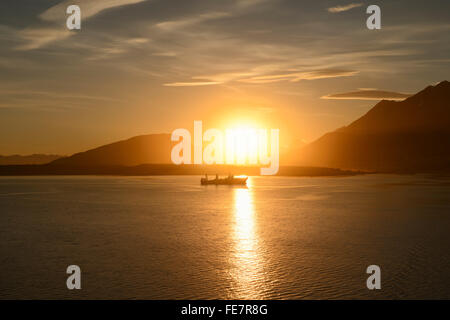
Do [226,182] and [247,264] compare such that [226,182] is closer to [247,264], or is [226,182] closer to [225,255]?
[225,255]

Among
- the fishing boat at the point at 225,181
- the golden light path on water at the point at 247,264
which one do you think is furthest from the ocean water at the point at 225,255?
the fishing boat at the point at 225,181

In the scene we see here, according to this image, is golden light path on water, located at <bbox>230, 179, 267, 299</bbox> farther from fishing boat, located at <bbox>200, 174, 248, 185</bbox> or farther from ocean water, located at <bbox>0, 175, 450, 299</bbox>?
fishing boat, located at <bbox>200, 174, 248, 185</bbox>

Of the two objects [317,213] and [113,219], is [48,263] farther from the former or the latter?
[317,213]

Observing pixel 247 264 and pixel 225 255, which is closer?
pixel 247 264

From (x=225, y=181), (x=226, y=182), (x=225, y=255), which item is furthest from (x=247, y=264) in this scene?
(x=225, y=181)

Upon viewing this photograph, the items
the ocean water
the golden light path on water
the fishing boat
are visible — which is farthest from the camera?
the fishing boat

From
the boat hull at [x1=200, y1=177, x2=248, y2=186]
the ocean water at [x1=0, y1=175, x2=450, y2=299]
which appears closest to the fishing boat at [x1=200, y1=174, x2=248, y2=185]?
the boat hull at [x1=200, y1=177, x2=248, y2=186]

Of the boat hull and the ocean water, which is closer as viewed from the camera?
the ocean water

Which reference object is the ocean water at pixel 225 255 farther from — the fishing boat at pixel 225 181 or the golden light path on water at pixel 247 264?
the fishing boat at pixel 225 181

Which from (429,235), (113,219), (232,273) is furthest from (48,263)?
(429,235)

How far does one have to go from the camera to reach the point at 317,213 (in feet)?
147

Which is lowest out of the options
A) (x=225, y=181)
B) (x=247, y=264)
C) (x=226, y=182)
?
(x=247, y=264)
